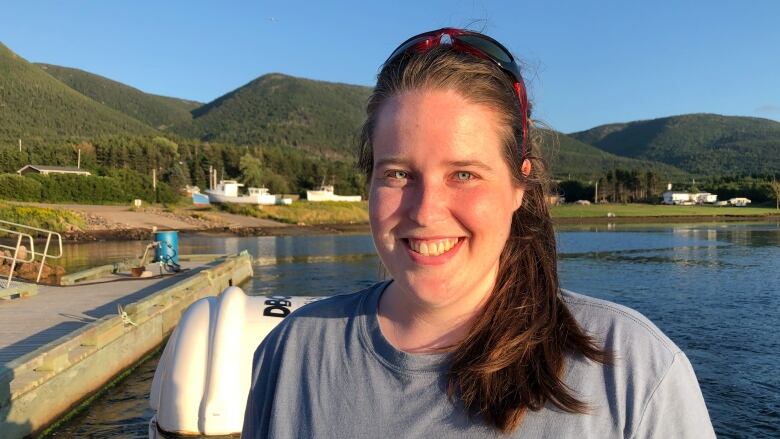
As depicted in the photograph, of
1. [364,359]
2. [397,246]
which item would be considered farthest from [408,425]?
[397,246]

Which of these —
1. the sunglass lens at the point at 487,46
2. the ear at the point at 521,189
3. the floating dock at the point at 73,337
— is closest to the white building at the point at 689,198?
the floating dock at the point at 73,337

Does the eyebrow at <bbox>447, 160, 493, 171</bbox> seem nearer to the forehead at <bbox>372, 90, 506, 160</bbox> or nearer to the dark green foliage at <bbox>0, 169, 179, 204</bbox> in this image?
the forehead at <bbox>372, 90, 506, 160</bbox>

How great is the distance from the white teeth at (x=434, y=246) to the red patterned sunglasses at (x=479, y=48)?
0.30m

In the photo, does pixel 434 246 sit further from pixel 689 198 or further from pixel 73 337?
pixel 689 198

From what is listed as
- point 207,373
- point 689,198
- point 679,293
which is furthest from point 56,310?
point 689,198

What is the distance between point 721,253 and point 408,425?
1585 inches

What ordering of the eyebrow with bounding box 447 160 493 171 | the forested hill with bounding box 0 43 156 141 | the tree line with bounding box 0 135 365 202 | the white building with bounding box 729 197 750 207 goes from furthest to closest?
1. the forested hill with bounding box 0 43 156 141
2. the white building with bounding box 729 197 750 207
3. the tree line with bounding box 0 135 365 202
4. the eyebrow with bounding box 447 160 493 171

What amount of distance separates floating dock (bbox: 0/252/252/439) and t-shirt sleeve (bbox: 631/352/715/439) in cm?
668

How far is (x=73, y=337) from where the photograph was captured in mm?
8047

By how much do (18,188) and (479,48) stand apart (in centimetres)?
7193

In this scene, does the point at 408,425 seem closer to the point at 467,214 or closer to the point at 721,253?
the point at 467,214

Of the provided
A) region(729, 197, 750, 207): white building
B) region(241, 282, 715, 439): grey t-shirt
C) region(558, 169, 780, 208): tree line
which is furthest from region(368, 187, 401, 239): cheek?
region(729, 197, 750, 207): white building

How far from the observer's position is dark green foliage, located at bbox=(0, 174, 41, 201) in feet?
199

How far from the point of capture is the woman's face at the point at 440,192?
1.39m
